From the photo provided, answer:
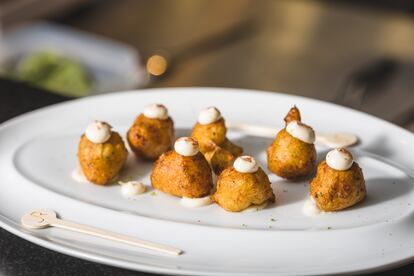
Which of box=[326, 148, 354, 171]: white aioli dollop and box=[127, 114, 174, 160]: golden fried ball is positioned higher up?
box=[326, 148, 354, 171]: white aioli dollop

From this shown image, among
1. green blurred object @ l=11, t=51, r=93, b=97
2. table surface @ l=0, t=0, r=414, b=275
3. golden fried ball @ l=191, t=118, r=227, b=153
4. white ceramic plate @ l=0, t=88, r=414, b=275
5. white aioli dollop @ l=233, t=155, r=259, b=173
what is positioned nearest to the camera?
white ceramic plate @ l=0, t=88, r=414, b=275

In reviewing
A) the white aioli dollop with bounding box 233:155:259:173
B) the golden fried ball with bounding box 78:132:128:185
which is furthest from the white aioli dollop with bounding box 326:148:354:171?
the golden fried ball with bounding box 78:132:128:185

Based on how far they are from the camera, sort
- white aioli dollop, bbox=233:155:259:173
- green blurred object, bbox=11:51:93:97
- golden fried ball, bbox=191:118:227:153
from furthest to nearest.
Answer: green blurred object, bbox=11:51:93:97
golden fried ball, bbox=191:118:227:153
white aioli dollop, bbox=233:155:259:173

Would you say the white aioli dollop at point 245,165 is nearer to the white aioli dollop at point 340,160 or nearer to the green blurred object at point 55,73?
the white aioli dollop at point 340,160

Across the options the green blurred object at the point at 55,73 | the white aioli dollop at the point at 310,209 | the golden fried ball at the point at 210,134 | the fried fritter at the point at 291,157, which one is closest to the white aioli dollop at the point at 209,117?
the golden fried ball at the point at 210,134

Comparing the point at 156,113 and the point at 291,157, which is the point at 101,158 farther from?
the point at 291,157

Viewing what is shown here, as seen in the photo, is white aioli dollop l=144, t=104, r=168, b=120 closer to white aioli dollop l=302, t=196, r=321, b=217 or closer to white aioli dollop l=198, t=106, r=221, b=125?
white aioli dollop l=198, t=106, r=221, b=125
